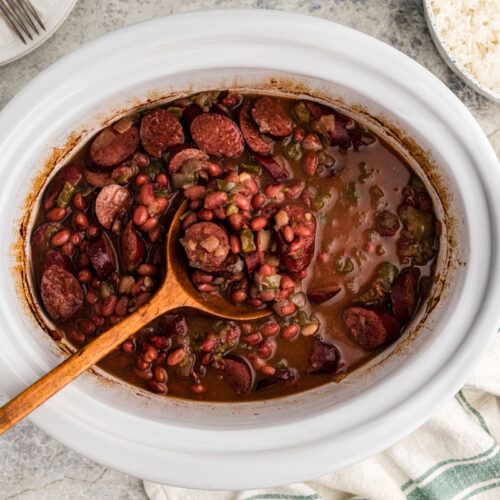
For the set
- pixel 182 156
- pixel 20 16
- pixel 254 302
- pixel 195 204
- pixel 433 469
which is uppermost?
pixel 20 16

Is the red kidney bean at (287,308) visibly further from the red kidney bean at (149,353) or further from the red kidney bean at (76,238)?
the red kidney bean at (76,238)

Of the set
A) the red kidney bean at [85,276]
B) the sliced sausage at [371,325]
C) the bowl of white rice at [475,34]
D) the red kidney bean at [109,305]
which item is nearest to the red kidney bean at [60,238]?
the red kidney bean at [85,276]

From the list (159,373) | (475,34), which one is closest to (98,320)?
(159,373)

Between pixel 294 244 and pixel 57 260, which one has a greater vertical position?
pixel 57 260

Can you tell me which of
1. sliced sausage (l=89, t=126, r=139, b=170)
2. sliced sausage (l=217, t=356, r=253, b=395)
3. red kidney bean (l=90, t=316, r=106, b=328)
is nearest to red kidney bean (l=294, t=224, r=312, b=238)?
sliced sausage (l=217, t=356, r=253, b=395)

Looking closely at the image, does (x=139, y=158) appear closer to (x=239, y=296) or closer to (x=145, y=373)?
(x=239, y=296)

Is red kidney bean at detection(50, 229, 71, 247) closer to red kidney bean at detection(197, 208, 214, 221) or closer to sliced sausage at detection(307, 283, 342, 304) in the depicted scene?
red kidney bean at detection(197, 208, 214, 221)
